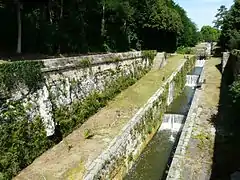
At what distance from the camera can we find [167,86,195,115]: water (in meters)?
20.0

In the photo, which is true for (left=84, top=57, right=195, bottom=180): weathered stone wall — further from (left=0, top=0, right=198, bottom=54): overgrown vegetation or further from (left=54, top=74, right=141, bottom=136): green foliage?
(left=0, top=0, right=198, bottom=54): overgrown vegetation

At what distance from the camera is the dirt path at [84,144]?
895cm

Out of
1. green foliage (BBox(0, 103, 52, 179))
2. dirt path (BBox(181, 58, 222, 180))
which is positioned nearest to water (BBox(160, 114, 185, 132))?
dirt path (BBox(181, 58, 222, 180))

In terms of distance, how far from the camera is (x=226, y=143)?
38.6 feet

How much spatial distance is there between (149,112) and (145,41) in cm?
2582

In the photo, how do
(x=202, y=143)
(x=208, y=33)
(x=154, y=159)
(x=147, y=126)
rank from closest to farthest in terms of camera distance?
(x=202, y=143)
(x=154, y=159)
(x=147, y=126)
(x=208, y=33)

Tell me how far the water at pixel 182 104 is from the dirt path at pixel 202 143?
217 cm

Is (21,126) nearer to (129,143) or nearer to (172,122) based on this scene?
(129,143)

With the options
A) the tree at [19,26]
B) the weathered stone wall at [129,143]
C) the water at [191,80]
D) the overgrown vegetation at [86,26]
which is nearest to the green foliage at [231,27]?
the overgrown vegetation at [86,26]

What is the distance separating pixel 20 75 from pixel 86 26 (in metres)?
20.6

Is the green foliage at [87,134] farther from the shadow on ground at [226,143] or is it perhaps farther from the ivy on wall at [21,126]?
the shadow on ground at [226,143]

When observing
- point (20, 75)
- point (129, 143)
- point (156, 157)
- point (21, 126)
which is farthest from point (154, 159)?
point (20, 75)

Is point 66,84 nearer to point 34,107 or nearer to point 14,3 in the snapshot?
point 34,107

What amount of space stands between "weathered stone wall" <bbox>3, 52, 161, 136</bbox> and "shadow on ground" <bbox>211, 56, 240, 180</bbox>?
544 centimetres
